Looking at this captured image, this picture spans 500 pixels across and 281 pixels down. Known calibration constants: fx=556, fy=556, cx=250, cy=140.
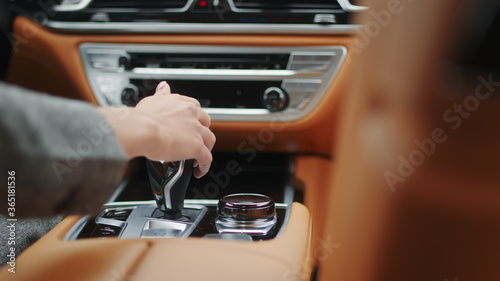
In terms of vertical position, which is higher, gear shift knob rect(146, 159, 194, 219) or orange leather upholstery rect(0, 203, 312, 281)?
orange leather upholstery rect(0, 203, 312, 281)

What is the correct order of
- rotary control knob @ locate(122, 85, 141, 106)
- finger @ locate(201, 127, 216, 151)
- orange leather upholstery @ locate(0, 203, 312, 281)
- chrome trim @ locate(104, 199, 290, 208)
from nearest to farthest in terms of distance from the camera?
orange leather upholstery @ locate(0, 203, 312, 281) → finger @ locate(201, 127, 216, 151) → chrome trim @ locate(104, 199, 290, 208) → rotary control knob @ locate(122, 85, 141, 106)

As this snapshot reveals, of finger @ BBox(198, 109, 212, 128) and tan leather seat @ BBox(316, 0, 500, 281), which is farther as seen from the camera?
finger @ BBox(198, 109, 212, 128)

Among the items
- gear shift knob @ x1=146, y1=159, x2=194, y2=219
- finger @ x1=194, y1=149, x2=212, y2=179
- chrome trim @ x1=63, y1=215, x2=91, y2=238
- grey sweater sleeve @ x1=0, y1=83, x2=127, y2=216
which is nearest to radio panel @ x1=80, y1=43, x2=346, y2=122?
gear shift knob @ x1=146, y1=159, x2=194, y2=219

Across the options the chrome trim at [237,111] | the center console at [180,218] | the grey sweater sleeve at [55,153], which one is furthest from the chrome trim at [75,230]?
the chrome trim at [237,111]

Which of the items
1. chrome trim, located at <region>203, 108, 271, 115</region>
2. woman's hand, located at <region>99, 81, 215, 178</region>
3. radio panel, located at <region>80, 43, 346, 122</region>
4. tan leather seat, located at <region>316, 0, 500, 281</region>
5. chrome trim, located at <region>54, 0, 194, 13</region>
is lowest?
chrome trim, located at <region>203, 108, 271, 115</region>

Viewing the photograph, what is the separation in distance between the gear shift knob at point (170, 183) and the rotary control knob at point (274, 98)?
0.51 metres

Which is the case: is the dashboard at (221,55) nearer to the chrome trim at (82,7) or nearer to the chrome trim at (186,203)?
the chrome trim at (82,7)

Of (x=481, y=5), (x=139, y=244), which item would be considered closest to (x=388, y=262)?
(x=481, y=5)

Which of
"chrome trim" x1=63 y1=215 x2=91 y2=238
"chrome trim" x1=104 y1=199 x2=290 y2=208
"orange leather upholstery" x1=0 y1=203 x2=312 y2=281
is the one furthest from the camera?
"chrome trim" x1=104 y1=199 x2=290 y2=208

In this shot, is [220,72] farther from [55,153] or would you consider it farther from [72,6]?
[55,153]

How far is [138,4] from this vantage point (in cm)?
158

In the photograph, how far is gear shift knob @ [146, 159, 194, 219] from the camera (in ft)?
3.37

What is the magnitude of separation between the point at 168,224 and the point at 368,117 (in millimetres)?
763

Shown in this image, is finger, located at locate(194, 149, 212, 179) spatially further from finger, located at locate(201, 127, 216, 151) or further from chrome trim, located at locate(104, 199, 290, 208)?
chrome trim, located at locate(104, 199, 290, 208)
